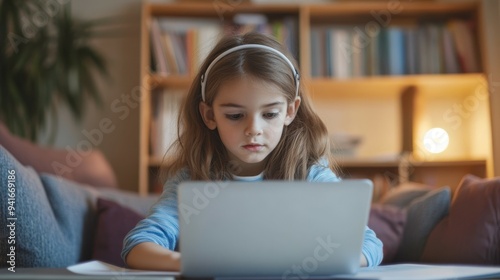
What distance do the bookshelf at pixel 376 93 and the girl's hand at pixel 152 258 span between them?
70.3 inches

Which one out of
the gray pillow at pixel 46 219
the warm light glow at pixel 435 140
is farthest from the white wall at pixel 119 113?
the warm light glow at pixel 435 140

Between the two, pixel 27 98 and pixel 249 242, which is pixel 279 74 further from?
pixel 27 98

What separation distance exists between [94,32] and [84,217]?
1585 millimetres

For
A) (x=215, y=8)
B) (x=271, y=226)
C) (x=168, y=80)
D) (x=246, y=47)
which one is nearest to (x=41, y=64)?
(x=168, y=80)

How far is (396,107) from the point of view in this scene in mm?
3086

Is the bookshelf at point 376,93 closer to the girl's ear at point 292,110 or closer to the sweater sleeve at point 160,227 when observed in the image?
the girl's ear at point 292,110

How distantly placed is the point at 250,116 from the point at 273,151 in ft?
0.58

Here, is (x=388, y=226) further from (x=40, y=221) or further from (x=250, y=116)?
(x=40, y=221)

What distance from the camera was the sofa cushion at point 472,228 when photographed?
Result: 1405 mm

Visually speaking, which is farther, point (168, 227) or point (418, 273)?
point (168, 227)

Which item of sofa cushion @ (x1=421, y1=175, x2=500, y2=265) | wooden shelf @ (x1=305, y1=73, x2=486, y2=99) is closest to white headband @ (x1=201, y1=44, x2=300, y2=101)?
sofa cushion @ (x1=421, y1=175, x2=500, y2=265)

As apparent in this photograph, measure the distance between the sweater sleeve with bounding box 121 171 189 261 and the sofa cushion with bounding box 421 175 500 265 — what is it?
69 centimetres

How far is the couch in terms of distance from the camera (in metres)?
1.30

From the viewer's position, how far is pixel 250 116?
116cm
